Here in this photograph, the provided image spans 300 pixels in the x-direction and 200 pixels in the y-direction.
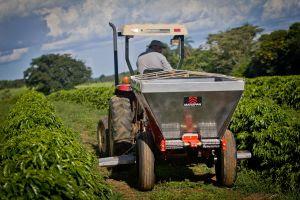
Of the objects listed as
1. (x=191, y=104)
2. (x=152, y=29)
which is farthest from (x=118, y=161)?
(x=152, y=29)

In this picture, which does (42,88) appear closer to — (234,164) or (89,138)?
(89,138)

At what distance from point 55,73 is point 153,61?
88036 mm

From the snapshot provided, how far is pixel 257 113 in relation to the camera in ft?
28.4

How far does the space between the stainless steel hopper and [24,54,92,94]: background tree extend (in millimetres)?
85514

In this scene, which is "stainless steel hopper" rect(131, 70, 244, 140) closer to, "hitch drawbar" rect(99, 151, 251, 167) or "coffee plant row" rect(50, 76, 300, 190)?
"hitch drawbar" rect(99, 151, 251, 167)

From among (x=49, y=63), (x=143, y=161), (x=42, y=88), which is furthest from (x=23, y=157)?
(x=49, y=63)

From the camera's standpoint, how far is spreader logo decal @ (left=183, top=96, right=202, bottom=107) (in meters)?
5.91

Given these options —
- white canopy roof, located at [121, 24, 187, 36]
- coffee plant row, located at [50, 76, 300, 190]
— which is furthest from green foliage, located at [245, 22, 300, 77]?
white canopy roof, located at [121, 24, 187, 36]

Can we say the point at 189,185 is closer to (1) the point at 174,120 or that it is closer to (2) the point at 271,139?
(1) the point at 174,120

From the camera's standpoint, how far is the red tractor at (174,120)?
584 centimetres

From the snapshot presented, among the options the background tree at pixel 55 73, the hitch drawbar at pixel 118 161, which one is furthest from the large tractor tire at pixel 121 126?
the background tree at pixel 55 73

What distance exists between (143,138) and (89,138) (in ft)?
22.3

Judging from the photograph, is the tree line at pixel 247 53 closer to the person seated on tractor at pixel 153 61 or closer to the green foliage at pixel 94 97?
the green foliage at pixel 94 97

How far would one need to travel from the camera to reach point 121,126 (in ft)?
24.5
